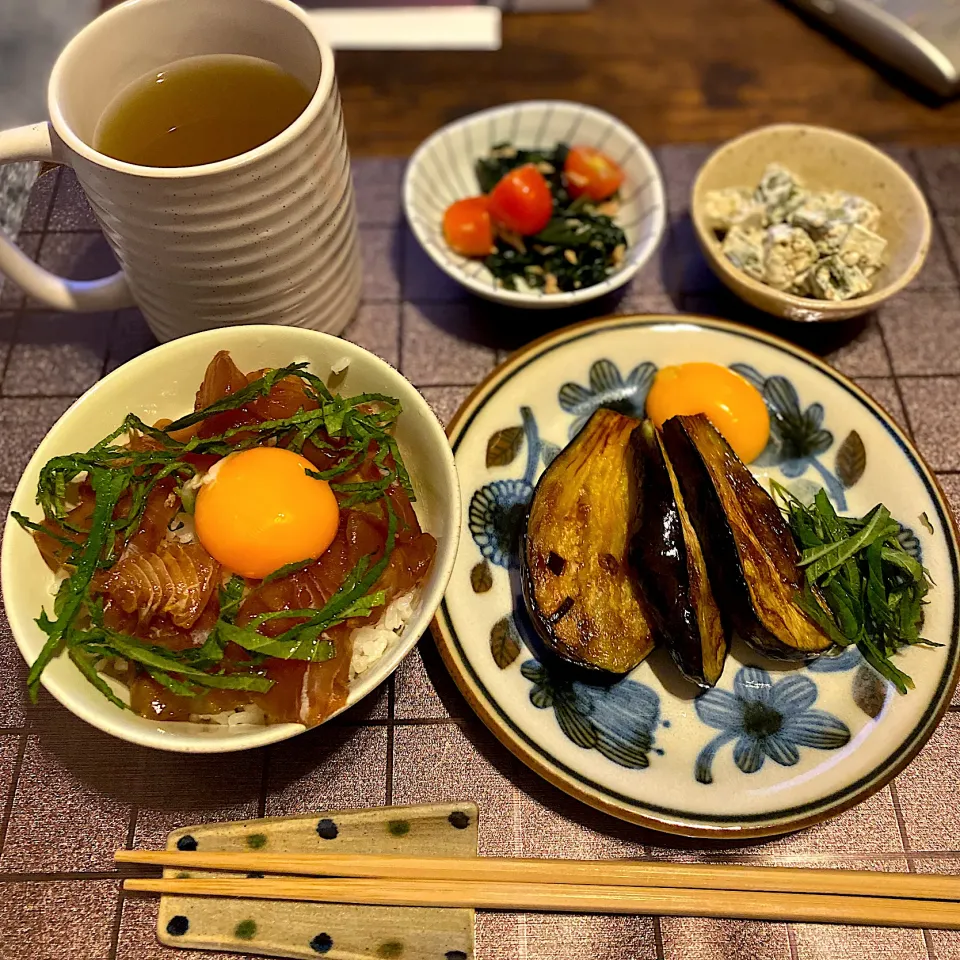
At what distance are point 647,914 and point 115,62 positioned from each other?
1.91 metres

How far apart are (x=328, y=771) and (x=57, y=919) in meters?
0.53

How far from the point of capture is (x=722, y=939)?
1427 millimetres

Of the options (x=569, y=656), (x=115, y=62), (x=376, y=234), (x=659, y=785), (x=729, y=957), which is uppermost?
(x=115, y=62)

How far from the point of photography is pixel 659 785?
1.42m

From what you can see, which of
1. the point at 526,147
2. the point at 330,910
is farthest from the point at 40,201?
the point at 330,910

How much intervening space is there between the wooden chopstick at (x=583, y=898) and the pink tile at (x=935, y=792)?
0.15m

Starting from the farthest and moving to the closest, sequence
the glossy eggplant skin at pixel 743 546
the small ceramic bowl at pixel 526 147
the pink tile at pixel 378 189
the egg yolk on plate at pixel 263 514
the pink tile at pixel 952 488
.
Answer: the pink tile at pixel 378 189 < the small ceramic bowl at pixel 526 147 < the pink tile at pixel 952 488 < the glossy eggplant skin at pixel 743 546 < the egg yolk on plate at pixel 263 514

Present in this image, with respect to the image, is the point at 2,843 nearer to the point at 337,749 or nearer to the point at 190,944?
the point at 190,944

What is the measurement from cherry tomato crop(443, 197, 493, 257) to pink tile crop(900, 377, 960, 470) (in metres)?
1.17

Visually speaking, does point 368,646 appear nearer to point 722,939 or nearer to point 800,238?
point 722,939

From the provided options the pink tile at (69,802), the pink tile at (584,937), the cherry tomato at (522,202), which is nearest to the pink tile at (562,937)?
the pink tile at (584,937)

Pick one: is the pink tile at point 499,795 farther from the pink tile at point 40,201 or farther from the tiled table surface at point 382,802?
the pink tile at point 40,201

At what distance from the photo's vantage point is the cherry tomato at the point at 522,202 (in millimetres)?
2057

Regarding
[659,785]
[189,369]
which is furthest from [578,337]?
[659,785]
